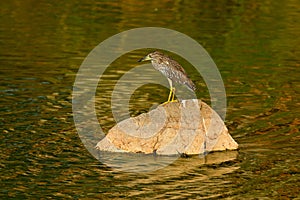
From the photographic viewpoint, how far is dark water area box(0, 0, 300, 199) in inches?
413

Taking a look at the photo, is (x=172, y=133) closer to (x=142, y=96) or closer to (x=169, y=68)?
(x=169, y=68)

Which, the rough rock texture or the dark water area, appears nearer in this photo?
the dark water area

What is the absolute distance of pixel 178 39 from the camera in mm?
21656

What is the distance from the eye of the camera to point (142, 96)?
15.3m

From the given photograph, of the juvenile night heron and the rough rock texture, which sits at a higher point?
the juvenile night heron

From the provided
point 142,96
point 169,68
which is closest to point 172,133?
point 169,68

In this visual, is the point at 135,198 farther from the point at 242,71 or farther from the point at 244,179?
the point at 242,71

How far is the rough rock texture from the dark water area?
255mm

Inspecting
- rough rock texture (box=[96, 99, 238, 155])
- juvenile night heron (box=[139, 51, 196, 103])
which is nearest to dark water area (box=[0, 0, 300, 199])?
rough rock texture (box=[96, 99, 238, 155])

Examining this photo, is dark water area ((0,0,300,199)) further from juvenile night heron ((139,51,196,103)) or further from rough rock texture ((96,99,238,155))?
juvenile night heron ((139,51,196,103))

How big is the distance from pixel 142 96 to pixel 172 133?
356 centimetres

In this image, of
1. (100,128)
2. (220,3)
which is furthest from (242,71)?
(220,3)

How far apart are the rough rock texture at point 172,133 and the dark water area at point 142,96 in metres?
0.25

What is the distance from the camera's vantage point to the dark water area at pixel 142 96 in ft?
34.4
